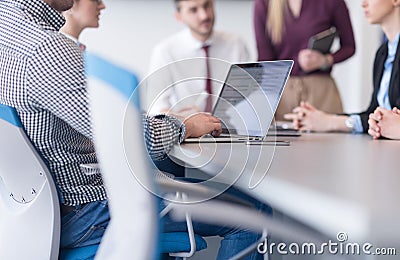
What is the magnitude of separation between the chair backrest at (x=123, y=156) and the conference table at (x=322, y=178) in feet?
0.69

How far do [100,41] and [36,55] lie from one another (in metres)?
3.62

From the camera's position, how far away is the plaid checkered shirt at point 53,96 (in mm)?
1253

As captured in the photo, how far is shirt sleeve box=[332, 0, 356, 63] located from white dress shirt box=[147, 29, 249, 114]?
50 centimetres

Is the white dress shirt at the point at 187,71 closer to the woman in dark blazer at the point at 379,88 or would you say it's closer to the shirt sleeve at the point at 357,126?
the woman in dark blazer at the point at 379,88

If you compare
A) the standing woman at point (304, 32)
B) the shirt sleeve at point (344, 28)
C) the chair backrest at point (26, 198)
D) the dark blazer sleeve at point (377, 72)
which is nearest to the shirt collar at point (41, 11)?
the chair backrest at point (26, 198)

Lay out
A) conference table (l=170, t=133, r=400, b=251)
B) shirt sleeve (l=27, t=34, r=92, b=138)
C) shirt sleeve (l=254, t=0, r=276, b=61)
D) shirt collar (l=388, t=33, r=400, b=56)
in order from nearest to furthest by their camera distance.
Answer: conference table (l=170, t=133, r=400, b=251), shirt sleeve (l=27, t=34, r=92, b=138), shirt collar (l=388, t=33, r=400, b=56), shirt sleeve (l=254, t=0, r=276, b=61)

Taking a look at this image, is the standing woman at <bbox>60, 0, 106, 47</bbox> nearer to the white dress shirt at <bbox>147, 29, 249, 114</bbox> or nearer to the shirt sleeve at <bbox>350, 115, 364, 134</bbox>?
the white dress shirt at <bbox>147, 29, 249, 114</bbox>

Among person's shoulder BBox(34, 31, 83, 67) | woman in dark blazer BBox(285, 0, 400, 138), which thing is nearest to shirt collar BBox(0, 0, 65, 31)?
person's shoulder BBox(34, 31, 83, 67)

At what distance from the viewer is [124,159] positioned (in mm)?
996

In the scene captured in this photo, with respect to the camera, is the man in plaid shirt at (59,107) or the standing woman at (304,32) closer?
the man in plaid shirt at (59,107)

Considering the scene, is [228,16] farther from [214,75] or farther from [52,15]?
[52,15]

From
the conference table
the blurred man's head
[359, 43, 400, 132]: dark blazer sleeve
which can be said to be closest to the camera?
the conference table

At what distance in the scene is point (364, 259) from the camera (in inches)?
36.2

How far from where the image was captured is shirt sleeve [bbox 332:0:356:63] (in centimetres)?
338
